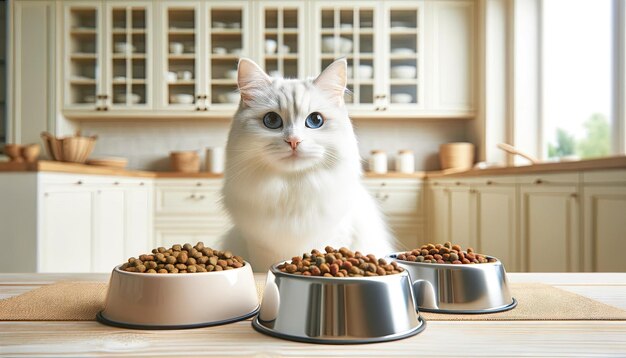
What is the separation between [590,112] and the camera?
3566 mm

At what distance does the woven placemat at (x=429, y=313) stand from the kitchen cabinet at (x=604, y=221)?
1195 millimetres

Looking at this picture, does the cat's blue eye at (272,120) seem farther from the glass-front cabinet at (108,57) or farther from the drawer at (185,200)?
the glass-front cabinet at (108,57)

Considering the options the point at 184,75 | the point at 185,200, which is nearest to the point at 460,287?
the point at 185,200

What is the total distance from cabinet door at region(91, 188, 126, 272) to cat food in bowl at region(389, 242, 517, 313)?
3.08 metres

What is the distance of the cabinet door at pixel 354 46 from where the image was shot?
485 cm

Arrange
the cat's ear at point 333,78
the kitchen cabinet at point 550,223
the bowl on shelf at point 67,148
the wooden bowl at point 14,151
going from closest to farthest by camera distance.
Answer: the cat's ear at point 333,78
the kitchen cabinet at point 550,223
the wooden bowl at point 14,151
the bowl on shelf at point 67,148

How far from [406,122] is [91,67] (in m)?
2.91

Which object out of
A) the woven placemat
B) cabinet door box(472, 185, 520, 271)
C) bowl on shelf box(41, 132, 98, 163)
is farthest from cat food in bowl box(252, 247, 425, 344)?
bowl on shelf box(41, 132, 98, 163)

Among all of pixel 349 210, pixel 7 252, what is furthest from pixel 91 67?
pixel 349 210

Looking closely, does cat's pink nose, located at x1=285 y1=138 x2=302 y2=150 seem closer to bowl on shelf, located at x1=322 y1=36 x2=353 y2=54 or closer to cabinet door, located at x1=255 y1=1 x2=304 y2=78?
cabinet door, located at x1=255 y1=1 x2=304 y2=78

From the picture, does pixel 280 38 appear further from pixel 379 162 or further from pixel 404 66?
pixel 379 162

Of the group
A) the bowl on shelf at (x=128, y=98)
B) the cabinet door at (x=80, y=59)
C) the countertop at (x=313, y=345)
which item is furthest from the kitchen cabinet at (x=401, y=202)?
the countertop at (x=313, y=345)

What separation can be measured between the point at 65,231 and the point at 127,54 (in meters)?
2.33

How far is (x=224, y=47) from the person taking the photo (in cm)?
505
